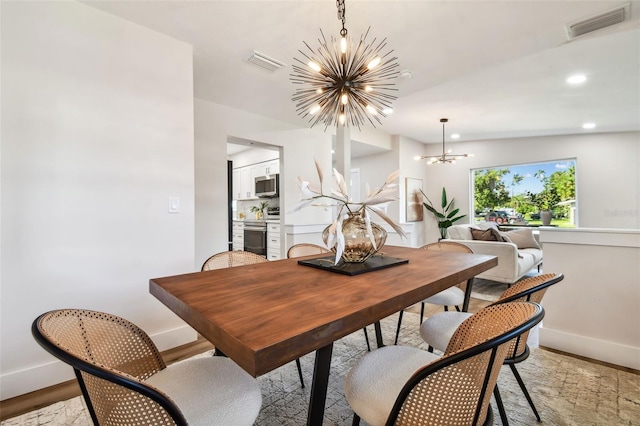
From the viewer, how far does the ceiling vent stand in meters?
1.94

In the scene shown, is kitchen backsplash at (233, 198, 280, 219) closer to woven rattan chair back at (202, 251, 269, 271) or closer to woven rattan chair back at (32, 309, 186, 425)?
woven rattan chair back at (202, 251, 269, 271)

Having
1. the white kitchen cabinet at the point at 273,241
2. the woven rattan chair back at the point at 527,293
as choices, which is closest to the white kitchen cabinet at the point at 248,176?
the white kitchen cabinet at the point at 273,241

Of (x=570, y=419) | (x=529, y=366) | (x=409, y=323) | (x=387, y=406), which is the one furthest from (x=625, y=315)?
(x=387, y=406)

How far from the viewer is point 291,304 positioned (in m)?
0.87

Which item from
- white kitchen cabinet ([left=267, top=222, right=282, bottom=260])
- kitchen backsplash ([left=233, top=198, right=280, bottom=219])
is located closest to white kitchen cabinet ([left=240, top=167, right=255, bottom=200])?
kitchen backsplash ([left=233, top=198, right=280, bottom=219])

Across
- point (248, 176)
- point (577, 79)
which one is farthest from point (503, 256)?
point (248, 176)

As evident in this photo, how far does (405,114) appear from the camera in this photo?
4.47 metres

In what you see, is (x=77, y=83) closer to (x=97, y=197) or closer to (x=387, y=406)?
(x=97, y=197)

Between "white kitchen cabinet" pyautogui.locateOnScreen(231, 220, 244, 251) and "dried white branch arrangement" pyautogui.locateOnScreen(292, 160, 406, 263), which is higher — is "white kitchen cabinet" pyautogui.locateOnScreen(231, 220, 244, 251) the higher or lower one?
the lower one

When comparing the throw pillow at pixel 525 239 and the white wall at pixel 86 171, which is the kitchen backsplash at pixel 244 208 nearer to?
the white wall at pixel 86 171

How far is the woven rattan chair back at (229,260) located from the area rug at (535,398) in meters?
0.75

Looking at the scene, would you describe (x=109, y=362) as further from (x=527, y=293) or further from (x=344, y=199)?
(x=527, y=293)

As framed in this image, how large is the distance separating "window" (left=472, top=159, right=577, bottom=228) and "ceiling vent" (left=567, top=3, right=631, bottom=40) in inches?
162

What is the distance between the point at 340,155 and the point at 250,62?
1.81 meters
